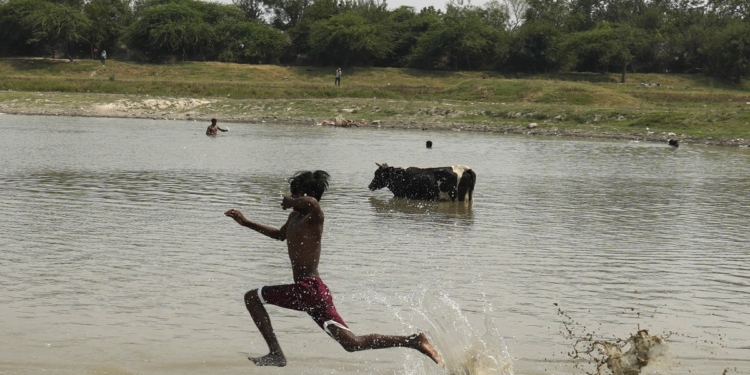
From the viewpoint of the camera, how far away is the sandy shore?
41.7m

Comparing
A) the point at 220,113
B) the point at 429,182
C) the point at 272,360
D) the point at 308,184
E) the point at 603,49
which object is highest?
the point at 603,49

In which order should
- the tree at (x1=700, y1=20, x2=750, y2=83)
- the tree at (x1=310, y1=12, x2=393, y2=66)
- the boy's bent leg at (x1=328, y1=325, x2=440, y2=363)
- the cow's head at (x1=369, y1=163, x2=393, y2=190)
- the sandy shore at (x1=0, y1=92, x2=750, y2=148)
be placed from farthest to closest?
the tree at (x1=310, y1=12, x2=393, y2=66)
the tree at (x1=700, y1=20, x2=750, y2=83)
the sandy shore at (x1=0, y1=92, x2=750, y2=148)
the cow's head at (x1=369, y1=163, x2=393, y2=190)
the boy's bent leg at (x1=328, y1=325, x2=440, y2=363)

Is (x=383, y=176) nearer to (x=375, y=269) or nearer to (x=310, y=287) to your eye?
(x=375, y=269)

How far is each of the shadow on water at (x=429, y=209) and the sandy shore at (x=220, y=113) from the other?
2262cm

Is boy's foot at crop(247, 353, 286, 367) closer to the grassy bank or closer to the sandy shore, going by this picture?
the grassy bank

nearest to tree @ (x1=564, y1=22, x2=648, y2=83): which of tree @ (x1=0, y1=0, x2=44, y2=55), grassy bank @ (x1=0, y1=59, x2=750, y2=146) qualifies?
grassy bank @ (x1=0, y1=59, x2=750, y2=146)

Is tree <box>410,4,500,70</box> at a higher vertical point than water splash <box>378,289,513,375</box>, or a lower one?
higher

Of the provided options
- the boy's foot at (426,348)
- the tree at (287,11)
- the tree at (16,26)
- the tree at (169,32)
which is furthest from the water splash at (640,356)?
the tree at (287,11)

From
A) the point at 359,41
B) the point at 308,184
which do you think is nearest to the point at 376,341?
the point at 308,184

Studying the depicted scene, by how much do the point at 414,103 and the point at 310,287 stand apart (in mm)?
41126

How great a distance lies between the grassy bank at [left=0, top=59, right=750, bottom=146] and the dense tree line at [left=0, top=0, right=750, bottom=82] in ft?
22.3

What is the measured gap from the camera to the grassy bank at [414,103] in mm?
40938

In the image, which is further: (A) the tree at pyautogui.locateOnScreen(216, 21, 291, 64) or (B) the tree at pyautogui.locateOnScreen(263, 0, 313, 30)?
(B) the tree at pyautogui.locateOnScreen(263, 0, 313, 30)

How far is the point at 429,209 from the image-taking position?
702 inches
